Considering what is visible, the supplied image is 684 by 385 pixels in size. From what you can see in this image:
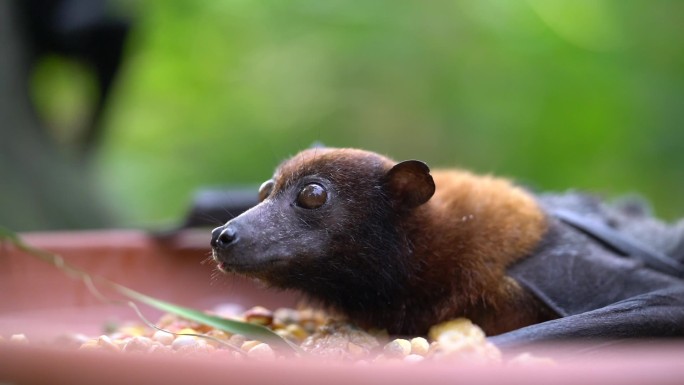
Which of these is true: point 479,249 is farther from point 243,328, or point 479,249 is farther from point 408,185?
point 243,328

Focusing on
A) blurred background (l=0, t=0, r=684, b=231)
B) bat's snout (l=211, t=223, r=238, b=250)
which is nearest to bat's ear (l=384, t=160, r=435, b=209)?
bat's snout (l=211, t=223, r=238, b=250)

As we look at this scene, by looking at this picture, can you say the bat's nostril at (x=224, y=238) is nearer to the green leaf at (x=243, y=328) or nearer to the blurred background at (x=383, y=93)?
the green leaf at (x=243, y=328)

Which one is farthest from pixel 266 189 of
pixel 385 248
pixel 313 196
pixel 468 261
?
pixel 468 261

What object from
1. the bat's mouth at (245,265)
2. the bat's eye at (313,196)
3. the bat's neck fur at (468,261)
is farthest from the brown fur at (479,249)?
the bat's mouth at (245,265)

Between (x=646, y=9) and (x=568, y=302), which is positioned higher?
(x=646, y=9)

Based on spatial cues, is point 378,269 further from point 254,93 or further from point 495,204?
point 254,93

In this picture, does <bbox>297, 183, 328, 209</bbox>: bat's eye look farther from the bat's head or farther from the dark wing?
the dark wing

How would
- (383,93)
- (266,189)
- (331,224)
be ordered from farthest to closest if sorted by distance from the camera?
(383,93)
(266,189)
(331,224)

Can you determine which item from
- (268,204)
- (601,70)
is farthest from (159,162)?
(268,204)
